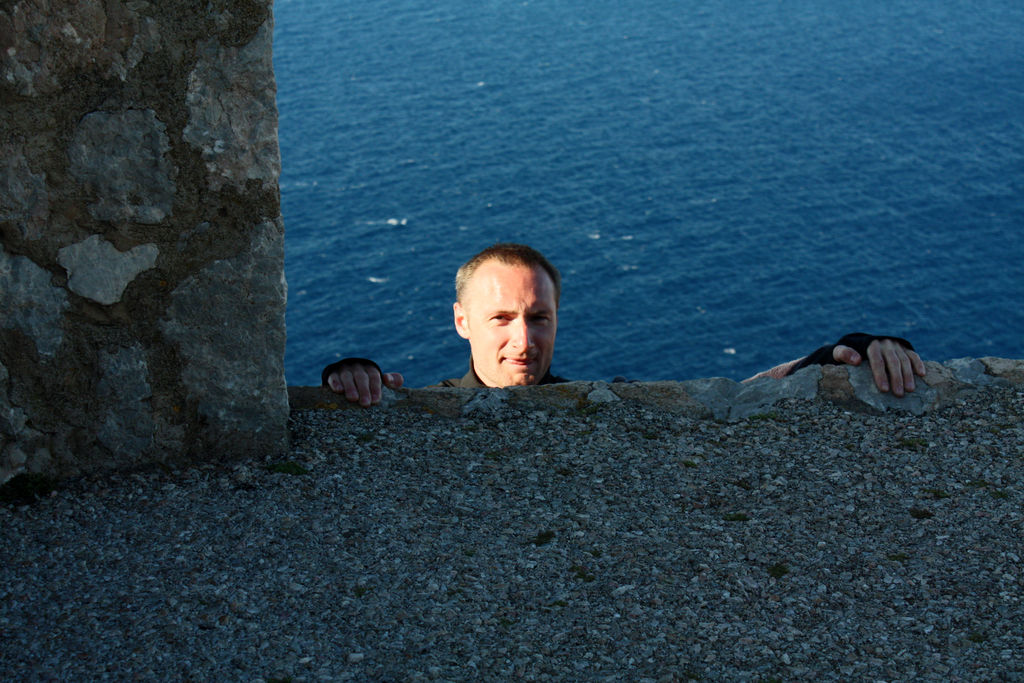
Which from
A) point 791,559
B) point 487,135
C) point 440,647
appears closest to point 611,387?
point 791,559

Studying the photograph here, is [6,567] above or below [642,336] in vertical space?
above

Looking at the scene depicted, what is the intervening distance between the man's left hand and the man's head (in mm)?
1511

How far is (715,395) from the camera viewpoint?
490 centimetres

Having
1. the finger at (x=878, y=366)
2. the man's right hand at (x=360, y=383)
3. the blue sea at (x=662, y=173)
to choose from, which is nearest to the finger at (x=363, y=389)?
the man's right hand at (x=360, y=383)

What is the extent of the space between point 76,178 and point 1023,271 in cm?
4462

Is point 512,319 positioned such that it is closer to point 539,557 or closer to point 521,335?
point 521,335

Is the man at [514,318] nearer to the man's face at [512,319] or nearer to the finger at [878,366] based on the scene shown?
the man's face at [512,319]

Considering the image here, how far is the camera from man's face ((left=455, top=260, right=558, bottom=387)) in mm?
5281

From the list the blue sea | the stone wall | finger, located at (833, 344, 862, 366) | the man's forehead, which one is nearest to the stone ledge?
finger, located at (833, 344, 862, 366)

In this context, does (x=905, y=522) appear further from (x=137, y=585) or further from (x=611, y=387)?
(x=137, y=585)

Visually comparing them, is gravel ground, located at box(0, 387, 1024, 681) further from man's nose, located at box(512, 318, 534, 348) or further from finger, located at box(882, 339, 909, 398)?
man's nose, located at box(512, 318, 534, 348)

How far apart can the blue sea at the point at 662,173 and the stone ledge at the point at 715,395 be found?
102 feet

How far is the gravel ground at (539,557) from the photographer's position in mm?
3084

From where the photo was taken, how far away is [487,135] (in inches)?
2067
